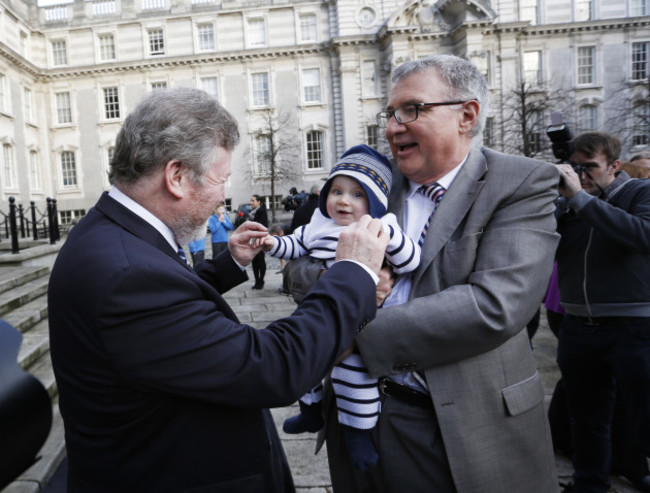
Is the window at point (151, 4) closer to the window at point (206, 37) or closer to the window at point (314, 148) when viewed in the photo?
the window at point (206, 37)

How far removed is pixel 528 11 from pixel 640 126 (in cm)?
1105

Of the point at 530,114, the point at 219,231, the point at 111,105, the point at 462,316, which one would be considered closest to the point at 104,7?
the point at 111,105

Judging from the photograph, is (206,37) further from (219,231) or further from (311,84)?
(219,231)

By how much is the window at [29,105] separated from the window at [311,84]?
18516 mm

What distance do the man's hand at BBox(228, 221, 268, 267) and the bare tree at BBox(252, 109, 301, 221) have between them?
97.0ft

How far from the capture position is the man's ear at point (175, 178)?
1.44 metres

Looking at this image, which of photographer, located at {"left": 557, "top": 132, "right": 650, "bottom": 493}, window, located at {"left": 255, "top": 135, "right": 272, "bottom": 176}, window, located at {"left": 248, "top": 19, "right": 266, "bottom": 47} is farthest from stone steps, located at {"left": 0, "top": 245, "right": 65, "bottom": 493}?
window, located at {"left": 248, "top": 19, "right": 266, "bottom": 47}

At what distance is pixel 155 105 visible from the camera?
145 cm

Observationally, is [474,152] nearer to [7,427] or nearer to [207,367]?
[207,367]

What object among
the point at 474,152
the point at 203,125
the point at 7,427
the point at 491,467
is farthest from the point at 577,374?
the point at 7,427

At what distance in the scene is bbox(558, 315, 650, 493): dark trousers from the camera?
2758mm

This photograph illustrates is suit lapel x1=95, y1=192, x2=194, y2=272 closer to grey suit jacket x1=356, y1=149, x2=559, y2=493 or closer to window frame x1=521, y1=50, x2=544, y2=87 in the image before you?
grey suit jacket x1=356, y1=149, x2=559, y2=493

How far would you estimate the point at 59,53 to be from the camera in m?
32.8

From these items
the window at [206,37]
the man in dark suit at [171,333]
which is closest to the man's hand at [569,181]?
the man in dark suit at [171,333]
